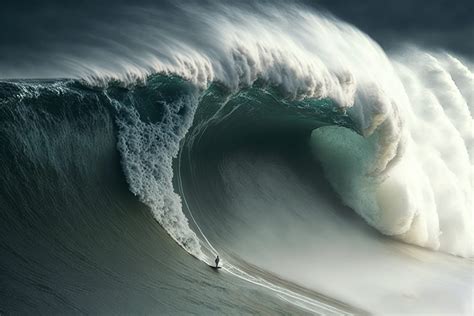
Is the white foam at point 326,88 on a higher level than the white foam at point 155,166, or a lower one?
higher

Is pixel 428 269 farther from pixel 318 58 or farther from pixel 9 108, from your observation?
pixel 9 108

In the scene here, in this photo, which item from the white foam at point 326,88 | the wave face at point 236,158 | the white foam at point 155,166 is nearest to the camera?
the wave face at point 236,158

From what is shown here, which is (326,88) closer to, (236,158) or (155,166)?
(236,158)

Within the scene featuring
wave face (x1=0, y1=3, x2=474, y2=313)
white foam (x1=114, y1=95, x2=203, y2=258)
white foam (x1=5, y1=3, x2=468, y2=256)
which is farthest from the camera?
white foam (x1=5, y1=3, x2=468, y2=256)

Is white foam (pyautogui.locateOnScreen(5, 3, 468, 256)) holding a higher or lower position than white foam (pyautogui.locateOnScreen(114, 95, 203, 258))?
higher

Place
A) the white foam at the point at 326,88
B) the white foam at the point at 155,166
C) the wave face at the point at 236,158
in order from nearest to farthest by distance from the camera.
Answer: the wave face at the point at 236,158 < the white foam at the point at 155,166 < the white foam at the point at 326,88

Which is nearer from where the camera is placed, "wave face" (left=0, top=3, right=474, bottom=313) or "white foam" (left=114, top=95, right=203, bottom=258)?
"wave face" (left=0, top=3, right=474, bottom=313)

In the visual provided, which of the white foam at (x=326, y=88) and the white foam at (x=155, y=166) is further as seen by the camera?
the white foam at (x=326, y=88)

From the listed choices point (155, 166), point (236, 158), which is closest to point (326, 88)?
point (236, 158)
